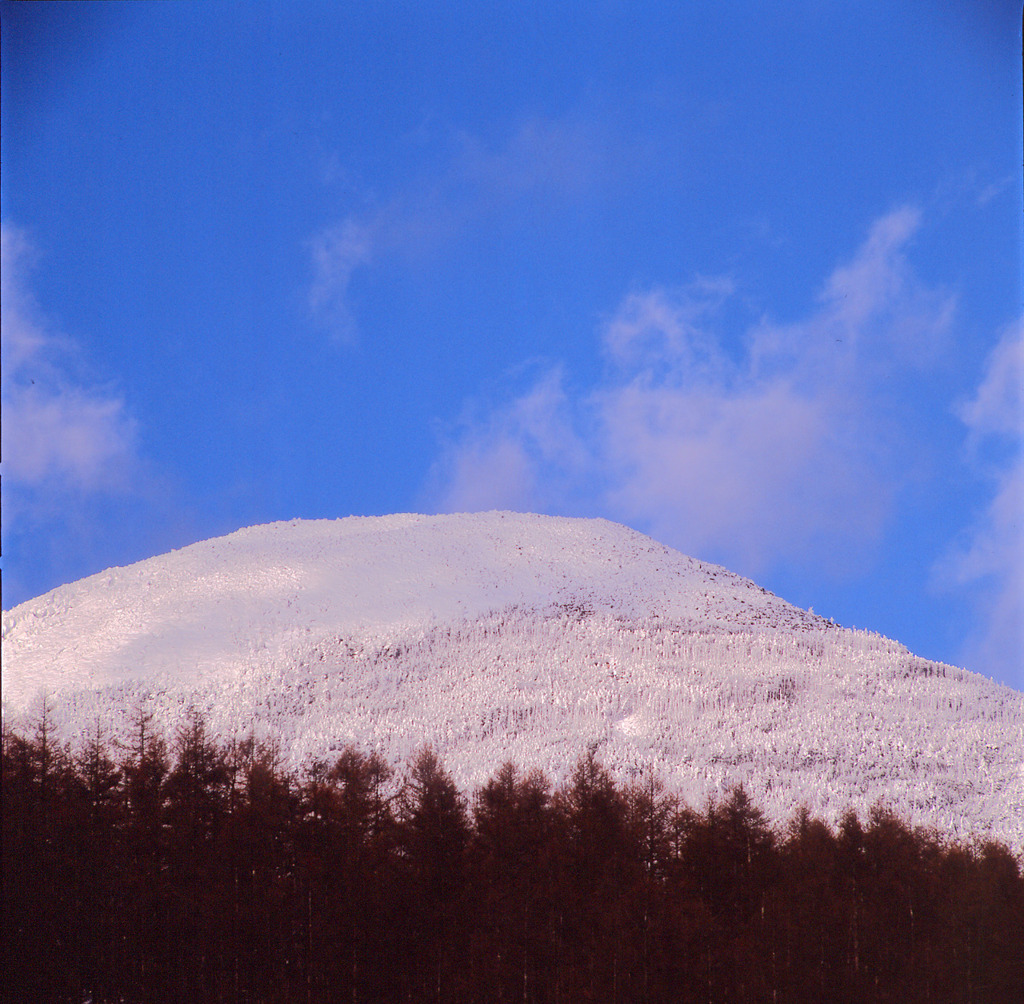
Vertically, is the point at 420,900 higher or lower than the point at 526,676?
lower

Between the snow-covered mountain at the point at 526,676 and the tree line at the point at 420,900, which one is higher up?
→ the snow-covered mountain at the point at 526,676

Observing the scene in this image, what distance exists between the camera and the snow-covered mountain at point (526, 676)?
41.6 m

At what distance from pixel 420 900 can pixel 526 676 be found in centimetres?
3736

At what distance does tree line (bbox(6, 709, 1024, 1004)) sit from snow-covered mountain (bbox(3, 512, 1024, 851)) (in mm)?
3608

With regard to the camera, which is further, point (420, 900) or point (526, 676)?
point (526, 676)

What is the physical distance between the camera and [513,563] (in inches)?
3841

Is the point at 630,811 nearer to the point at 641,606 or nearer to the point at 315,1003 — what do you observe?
the point at 315,1003

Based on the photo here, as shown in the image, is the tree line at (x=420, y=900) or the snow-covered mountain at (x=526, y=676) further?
the snow-covered mountain at (x=526, y=676)

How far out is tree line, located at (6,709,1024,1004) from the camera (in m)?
21.2

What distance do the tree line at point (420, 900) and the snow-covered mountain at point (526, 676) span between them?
361 cm

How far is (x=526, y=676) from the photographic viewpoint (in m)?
61.3

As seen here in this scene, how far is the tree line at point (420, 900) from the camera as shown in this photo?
21234mm

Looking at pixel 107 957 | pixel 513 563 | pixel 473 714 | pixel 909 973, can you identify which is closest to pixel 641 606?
pixel 513 563

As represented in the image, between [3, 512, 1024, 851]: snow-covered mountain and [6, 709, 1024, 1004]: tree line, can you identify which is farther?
[3, 512, 1024, 851]: snow-covered mountain
